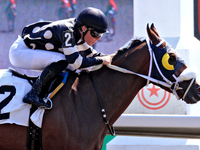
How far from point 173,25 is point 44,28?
2510 millimetres

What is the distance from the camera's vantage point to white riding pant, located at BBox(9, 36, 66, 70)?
9.94ft

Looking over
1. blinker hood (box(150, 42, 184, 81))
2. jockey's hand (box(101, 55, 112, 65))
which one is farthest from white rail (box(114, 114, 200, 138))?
jockey's hand (box(101, 55, 112, 65))

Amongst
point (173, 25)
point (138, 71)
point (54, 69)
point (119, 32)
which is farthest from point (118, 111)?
point (119, 32)

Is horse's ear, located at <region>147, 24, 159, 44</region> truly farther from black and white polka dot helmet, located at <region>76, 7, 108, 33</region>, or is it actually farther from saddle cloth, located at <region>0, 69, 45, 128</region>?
saddle cloth, located at <region>0, 69, 45, 128</region>

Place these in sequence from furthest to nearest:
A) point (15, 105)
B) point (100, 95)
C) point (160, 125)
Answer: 1. point (160, 125)
2. point (100, 95)
3. point (15, 105)

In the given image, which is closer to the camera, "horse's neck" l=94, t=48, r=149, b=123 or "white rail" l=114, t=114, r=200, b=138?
"horse's neck" l=94, t=48, r=149, b=123

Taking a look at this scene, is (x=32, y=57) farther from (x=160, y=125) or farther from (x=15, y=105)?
(x=160, y=125)

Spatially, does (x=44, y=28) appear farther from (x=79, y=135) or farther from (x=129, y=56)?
(x=79, y=135)

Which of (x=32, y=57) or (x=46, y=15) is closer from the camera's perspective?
(x=32, y=57)

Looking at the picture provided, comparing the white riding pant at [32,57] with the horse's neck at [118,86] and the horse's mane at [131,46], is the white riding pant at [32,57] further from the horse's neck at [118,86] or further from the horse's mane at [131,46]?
the horse's mane at [131,46]

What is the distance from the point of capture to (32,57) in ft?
10.1

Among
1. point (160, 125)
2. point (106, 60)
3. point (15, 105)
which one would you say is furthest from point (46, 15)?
point (15, 105)

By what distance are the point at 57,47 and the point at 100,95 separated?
2.19 feet

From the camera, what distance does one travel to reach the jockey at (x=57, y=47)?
2934 millimetres
